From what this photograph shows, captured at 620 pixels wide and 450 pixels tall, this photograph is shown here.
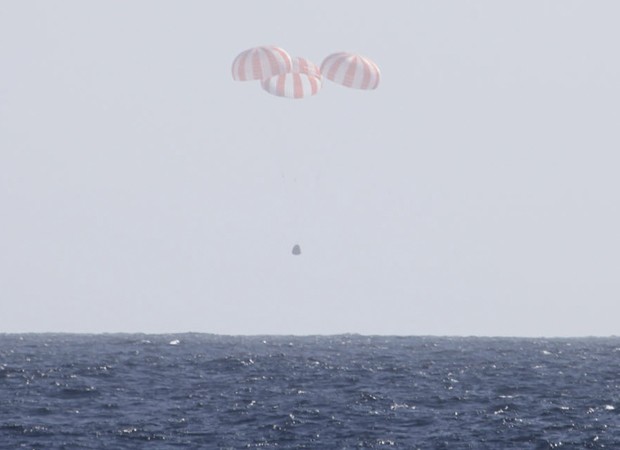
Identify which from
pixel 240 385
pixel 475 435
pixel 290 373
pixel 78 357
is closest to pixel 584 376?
pixel 290 373

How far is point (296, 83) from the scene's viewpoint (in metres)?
74.9

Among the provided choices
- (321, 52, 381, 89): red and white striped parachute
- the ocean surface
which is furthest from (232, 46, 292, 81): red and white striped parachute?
the ocean surface

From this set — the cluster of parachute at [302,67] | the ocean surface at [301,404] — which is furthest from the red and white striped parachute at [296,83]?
the ocean surface at [301,404]

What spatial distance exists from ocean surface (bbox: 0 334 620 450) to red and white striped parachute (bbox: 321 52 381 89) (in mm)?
14245

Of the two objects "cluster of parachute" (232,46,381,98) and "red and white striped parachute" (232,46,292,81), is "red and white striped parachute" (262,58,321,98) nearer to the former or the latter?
"cluster of parachute" (232,46,381,98)

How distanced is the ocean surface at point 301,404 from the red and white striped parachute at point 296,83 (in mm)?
14181

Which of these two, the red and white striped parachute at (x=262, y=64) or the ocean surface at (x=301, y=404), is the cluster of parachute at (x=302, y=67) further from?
the ocean surface at (x=301, y=404)

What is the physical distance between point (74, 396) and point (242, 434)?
1148 cm

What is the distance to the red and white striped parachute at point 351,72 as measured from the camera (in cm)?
7038

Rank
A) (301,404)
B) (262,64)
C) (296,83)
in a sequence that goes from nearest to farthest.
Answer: (301,404) < (262,64) < (296,83)

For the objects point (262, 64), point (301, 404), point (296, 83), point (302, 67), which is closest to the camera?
point (301, 404)

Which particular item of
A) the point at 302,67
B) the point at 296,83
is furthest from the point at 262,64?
the point at 296,83

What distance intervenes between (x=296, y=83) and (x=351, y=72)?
16.7ft

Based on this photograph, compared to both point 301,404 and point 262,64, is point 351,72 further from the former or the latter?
point 301,404
